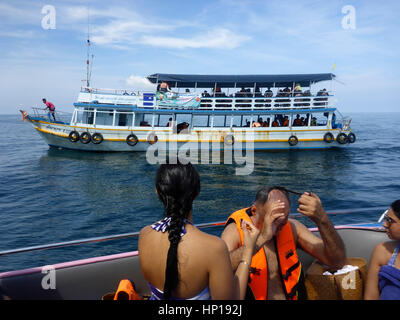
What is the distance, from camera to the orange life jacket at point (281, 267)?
2617mm

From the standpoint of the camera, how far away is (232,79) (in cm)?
2148

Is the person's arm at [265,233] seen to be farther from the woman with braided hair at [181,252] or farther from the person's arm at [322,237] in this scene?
the woman with braided hair at [181,252]

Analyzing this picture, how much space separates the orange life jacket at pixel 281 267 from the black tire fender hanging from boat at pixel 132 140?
19.0 meters

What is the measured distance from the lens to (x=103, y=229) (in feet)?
→ 31.6

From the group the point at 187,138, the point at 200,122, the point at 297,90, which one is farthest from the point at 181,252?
the point at 200,122

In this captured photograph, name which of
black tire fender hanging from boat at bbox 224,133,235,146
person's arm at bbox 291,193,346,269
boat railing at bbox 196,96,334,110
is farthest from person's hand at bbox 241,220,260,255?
boat railing at bbox 196,96,334,110

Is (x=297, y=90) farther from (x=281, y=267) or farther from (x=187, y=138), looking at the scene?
(x=281, y=267)

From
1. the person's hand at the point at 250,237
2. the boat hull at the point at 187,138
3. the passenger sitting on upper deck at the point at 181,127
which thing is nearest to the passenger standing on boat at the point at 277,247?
the person's hand at the point at 250,237

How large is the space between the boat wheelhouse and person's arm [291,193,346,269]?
59.6 feet

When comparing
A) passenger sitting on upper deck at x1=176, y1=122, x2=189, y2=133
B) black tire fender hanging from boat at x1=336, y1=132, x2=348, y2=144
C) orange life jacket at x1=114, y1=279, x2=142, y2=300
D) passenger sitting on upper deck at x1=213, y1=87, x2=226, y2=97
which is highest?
passenger sitting on upper deck at x1=213, y1=87, x2=226, y2=97

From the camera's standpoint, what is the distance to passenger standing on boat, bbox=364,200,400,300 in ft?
8.30

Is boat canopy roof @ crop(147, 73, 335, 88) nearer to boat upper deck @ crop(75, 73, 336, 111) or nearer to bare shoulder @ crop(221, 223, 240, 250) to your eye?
boat upper deck @ crop(75, 73, 336, 111)
